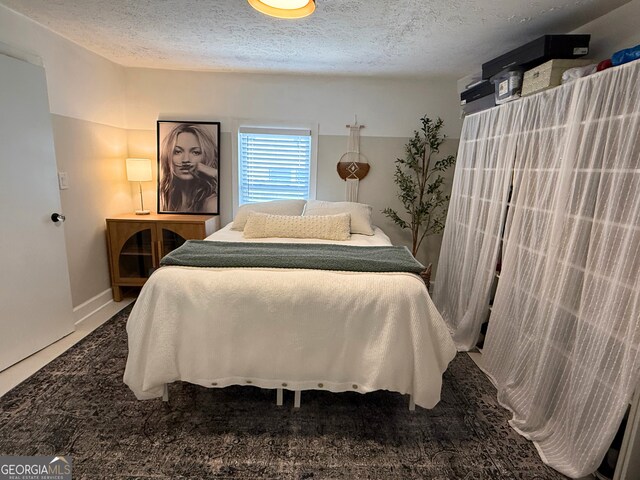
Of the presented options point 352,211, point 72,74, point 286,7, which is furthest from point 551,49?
point 72,74

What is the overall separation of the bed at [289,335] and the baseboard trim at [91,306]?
149cm

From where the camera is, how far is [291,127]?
355cm

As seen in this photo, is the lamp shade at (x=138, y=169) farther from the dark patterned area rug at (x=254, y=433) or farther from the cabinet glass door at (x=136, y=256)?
the dark patterned area rug at (x=254, y=433)

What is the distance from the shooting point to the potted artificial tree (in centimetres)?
346

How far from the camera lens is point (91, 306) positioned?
9.77 feet

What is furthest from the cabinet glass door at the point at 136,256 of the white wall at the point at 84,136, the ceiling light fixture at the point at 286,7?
the ceiling light fixture at the point at 286,7

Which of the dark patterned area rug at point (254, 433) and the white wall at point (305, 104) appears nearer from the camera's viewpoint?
the dark patterned area rug at point (254, 433)

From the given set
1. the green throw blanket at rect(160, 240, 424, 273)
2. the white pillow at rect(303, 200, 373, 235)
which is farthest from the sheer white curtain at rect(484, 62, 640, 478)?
the white pillow at rect(303, 200, 373, 235)

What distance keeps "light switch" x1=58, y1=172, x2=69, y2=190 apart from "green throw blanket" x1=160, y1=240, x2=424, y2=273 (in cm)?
122

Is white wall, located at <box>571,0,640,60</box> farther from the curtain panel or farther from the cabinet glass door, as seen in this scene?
the cabinet glass door

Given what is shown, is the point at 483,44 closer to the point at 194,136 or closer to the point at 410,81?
the point at 410,81

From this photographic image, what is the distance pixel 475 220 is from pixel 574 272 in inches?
38.3

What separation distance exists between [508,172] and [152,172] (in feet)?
11.0

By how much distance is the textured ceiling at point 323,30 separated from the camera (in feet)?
6.17
